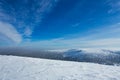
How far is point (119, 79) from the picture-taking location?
22.5 ft

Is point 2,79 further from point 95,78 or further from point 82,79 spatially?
point 95,78

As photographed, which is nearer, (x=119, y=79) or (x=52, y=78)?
(x=119, y=79)

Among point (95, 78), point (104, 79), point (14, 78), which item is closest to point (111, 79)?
point (104, 79)

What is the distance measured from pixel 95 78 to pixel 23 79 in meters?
4.72

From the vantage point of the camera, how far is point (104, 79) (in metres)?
6.95

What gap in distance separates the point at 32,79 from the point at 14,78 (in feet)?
4.23

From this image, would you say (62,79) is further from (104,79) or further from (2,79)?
(2,79)

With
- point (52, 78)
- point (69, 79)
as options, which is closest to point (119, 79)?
point (69, 79)

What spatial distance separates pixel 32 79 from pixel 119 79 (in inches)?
219

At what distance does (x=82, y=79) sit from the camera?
7020mm

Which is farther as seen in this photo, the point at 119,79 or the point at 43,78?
the point at 43,78

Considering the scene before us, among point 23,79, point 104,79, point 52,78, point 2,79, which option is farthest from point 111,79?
point 2,79

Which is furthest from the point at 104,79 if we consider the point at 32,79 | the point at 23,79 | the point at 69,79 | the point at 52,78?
the point at 23,79

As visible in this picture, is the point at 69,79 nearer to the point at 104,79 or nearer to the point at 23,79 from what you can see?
the point at 104,79
